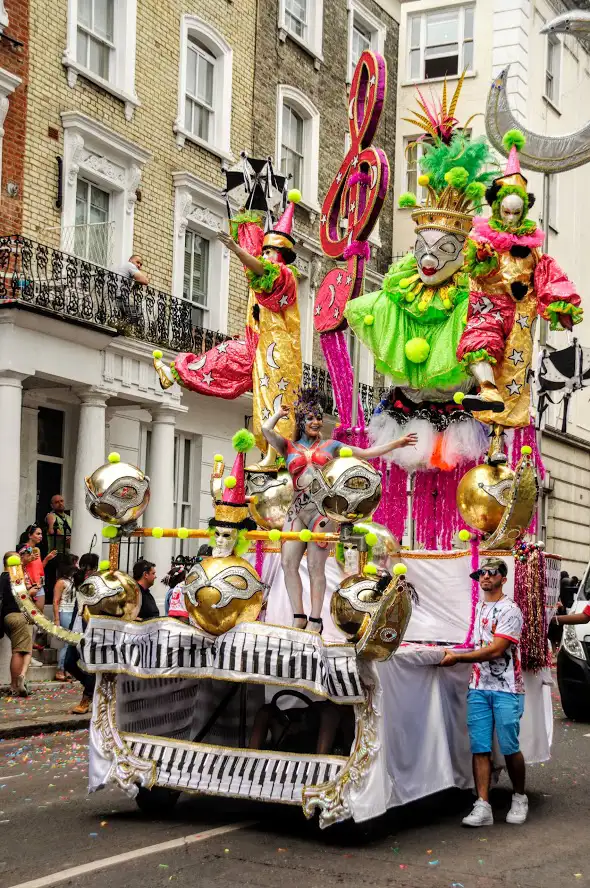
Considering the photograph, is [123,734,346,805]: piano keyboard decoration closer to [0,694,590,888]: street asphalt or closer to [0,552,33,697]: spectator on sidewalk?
[0,694,590,888]: street asphalt

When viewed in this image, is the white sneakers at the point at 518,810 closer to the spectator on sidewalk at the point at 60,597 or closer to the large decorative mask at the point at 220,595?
the large decorative mask at the point at 220,595

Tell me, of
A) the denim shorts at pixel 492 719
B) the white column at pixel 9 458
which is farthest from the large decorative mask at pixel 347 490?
the white column at pixel 9 458

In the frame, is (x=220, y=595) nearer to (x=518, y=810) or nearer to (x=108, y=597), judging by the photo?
(x=108, y=597)

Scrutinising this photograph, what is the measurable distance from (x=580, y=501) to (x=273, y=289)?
23287 millimetres

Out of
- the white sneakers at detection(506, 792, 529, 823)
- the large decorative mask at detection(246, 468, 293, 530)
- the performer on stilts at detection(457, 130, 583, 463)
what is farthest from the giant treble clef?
the white sneakers at detection(506, 792, 529, 823)

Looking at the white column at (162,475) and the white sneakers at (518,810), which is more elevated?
the white column at (162,475)

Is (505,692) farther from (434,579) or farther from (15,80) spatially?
(15,80)

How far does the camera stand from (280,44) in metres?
22.4

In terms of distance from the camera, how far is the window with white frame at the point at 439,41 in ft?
89.9

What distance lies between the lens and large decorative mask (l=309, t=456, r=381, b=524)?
6055mm

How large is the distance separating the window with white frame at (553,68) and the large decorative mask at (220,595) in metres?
24.2

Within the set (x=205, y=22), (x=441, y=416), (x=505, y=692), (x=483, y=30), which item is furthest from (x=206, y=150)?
(x=505, y=692)

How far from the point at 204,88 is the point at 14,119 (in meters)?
5.13

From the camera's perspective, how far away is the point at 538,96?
2734 cm
